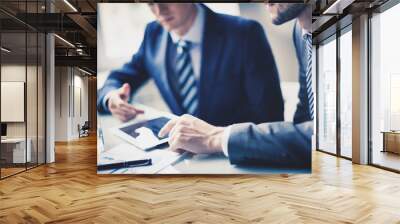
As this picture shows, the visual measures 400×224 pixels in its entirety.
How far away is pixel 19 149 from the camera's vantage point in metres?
6.95

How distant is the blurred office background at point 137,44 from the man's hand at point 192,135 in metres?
0.36

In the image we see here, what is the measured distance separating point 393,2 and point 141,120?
5136 mm

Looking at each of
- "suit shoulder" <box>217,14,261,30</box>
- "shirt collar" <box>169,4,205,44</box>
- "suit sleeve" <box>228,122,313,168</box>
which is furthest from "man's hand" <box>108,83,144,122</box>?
"suit shoulder" <box>217,14,261,30</box>

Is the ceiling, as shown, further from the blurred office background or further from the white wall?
the white wall

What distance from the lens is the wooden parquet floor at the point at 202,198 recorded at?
3.85 metres

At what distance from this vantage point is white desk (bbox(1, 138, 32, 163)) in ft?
21.4

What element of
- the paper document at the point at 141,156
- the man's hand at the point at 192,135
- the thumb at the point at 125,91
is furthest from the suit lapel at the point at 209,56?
the thumb at the point at 125,91

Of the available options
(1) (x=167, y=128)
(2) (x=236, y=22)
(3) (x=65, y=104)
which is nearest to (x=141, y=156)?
(1) (x=167, y=128)

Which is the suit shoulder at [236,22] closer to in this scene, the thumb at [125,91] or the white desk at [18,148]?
the thumb at [125,91]

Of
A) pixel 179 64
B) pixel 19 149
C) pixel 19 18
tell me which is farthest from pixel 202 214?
pixel 19 18

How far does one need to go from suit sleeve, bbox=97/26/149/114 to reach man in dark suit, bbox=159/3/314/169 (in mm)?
883

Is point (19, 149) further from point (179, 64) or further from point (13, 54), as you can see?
point (179, 64)

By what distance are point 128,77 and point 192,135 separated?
1431mm

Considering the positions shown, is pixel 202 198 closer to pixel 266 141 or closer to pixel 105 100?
pixel 266 141
